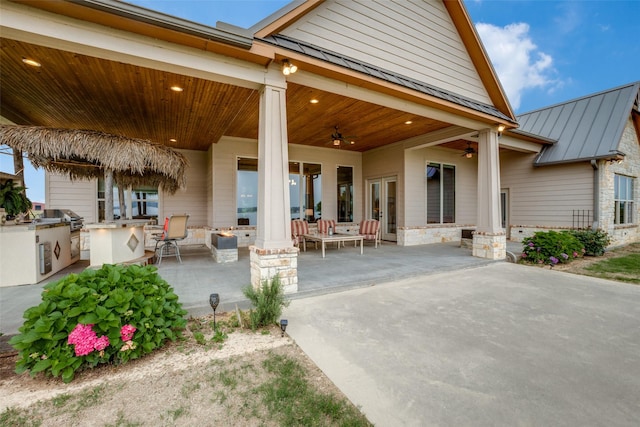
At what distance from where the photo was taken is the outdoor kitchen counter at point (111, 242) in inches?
173

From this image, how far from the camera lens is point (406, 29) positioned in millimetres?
5219

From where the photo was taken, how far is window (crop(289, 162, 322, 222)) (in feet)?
28.4

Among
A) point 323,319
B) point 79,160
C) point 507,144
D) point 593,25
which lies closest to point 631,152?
point 507,144

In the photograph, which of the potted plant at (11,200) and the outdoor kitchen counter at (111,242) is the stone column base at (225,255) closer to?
the outdoor kitchen counter at (111,242)

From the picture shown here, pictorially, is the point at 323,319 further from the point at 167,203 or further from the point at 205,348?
the point at 167,203

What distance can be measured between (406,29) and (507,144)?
15.5ft

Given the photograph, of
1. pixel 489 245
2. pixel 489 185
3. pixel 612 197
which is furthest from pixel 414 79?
pixel 612 197

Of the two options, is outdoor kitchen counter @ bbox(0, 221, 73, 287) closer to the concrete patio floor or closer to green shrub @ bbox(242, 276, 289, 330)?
the concrete patio floor

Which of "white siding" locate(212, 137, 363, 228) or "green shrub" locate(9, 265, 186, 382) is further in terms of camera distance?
"white siding" locate(212, 137, 363, 228)

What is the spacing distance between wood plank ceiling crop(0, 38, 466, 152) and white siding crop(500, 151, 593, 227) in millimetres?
4580

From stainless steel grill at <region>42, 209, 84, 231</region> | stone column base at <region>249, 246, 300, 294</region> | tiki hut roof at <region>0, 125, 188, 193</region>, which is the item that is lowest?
stone column base at <region>249, 246, 300, 294</region>

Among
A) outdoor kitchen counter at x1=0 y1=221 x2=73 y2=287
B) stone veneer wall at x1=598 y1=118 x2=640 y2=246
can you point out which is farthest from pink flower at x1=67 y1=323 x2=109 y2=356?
stone veneer wall at x1=598 y1=118 x2=640 y2=246

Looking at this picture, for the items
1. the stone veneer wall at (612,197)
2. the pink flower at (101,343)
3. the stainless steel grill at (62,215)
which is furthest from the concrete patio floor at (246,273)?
the stone veneer wall at (612,197)

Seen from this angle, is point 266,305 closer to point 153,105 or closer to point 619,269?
point 153,105
